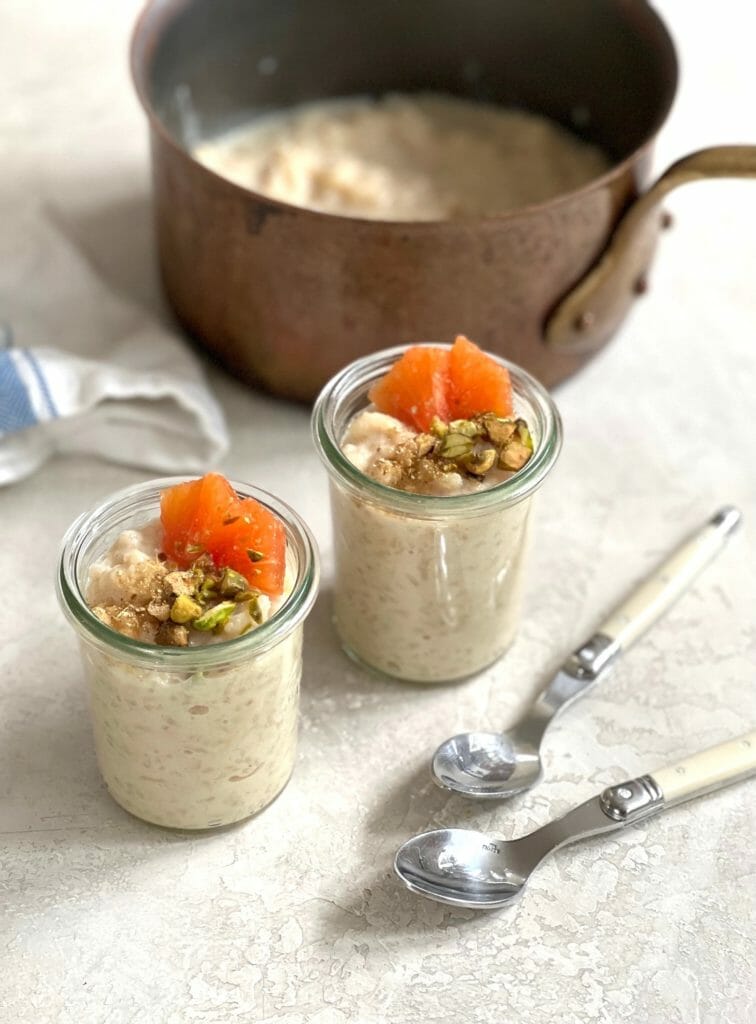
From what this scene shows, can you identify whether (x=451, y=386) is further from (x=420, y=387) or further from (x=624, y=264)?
(x=624, y=264)

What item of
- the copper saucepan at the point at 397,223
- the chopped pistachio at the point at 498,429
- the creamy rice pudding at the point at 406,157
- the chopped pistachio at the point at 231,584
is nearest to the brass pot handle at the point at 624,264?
the copper saucepan at the point at 397,223

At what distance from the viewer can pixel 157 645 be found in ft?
3.85

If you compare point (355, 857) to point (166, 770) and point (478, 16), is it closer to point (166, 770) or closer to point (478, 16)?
point (166, 770)

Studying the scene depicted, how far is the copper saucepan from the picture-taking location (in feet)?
5.24

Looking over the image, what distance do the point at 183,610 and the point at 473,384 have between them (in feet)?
1.32

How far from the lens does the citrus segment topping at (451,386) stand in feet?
4.54

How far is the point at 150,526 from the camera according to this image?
1.32m

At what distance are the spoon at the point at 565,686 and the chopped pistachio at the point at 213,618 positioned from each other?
0.31 metres

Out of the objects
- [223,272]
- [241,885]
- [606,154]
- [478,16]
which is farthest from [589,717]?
[478,16]

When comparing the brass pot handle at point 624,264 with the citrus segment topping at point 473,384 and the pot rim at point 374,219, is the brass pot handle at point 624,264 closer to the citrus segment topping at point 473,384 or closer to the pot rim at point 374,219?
the pot rim at point 374,219

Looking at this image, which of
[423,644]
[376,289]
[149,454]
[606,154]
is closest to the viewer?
[423,644]

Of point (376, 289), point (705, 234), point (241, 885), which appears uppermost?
point (376, 289)

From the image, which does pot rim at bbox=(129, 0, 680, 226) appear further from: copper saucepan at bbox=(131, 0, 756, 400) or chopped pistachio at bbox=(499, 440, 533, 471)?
chopped pistachio at bbox=(499, 440, 533, 471)

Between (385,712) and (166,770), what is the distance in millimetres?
290
